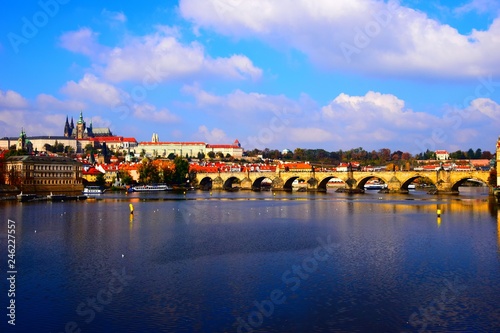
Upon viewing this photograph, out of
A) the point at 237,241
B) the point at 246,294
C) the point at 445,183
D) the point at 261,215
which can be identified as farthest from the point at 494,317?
the point at 445,183

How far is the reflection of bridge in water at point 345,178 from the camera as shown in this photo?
6444cm

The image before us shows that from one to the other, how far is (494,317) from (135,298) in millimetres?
8941

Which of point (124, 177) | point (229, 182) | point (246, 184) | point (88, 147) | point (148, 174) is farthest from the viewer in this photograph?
point (88, 147)

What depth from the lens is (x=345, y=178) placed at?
74500mm

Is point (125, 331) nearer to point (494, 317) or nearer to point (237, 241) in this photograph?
point (494, 317)

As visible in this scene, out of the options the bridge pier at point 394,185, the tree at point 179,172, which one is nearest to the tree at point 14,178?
the tree at point 179,172

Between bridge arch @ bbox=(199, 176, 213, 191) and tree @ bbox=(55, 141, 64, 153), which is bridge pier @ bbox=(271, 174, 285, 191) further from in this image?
tree @ bbox=(55, 141, 64, 153)

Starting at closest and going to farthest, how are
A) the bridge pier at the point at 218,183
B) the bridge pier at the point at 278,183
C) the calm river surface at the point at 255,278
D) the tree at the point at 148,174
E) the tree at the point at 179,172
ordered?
the calm river surface at the point at 255,278, the bridge pier at the point at 278,183, the tree at the point at 148,174, the bridge pier at the point at 218,183, the tree at the point at 179,172

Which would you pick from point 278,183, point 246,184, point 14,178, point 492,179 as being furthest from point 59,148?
point 492,179

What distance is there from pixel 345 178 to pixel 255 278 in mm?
58925

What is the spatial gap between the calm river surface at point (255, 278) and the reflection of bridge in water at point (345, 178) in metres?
35.1

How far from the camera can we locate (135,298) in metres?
14.8

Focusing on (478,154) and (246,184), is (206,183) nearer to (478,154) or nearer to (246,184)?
(246,184)

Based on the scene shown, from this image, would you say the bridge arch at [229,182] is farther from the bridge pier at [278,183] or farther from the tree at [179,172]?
the bridge pier at [278,183]
